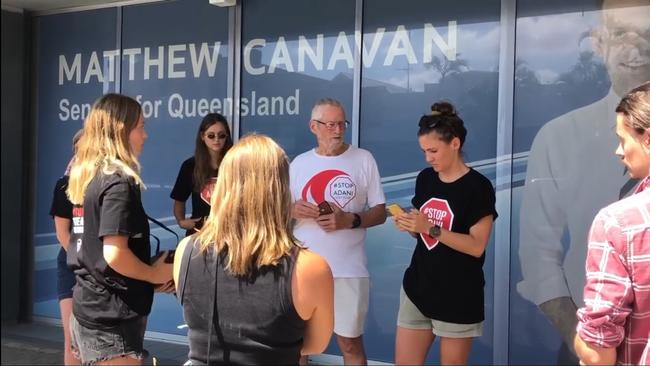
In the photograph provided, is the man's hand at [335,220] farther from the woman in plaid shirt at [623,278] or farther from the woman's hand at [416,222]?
the woman in plaid shirt at [623,278]

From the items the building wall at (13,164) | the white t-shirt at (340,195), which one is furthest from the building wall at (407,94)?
the white t-shirt at (340,195)

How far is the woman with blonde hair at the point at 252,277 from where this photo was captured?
5.90ft

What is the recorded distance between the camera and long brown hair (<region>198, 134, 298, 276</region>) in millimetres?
1808

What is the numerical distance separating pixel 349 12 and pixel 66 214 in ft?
8.84

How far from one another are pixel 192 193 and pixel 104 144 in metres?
2.05

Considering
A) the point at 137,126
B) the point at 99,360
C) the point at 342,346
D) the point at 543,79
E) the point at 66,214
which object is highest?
the point at 543,79

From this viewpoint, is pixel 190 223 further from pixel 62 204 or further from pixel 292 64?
pixel 292 64

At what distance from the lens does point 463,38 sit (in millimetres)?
4586

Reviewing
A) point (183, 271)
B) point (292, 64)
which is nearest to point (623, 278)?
point (183, 271)

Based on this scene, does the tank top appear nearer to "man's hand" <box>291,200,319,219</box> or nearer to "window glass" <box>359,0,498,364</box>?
"man's hand" <box>291,200,319,219</box>

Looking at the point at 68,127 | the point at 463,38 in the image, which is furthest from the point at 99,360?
the point at 68,127

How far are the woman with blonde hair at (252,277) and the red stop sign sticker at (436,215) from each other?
1.33m

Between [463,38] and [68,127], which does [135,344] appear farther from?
[68,127]

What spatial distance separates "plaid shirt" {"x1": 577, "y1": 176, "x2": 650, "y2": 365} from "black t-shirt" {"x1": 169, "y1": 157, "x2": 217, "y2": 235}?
3.13m
